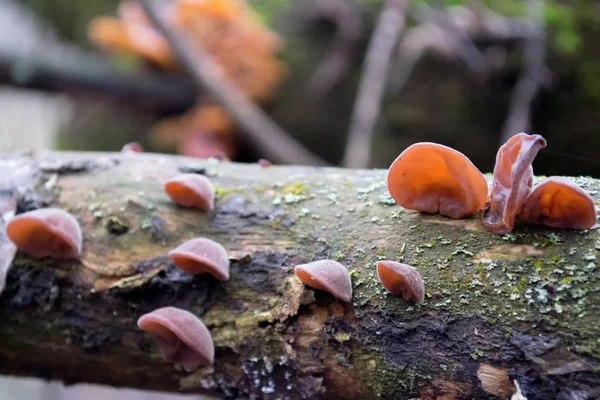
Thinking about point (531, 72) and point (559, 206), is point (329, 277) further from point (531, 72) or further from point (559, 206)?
point (531, 72)

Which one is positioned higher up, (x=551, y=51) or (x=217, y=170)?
(x=551, y=51)

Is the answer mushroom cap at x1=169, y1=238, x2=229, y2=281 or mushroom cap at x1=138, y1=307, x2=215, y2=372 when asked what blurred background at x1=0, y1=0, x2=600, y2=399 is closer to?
mushroom cap at x1=169, y1=238, x2=229, y2=281

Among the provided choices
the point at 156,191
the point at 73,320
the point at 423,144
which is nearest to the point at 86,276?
the point at 73,320

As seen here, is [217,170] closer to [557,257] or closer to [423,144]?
[423,144]

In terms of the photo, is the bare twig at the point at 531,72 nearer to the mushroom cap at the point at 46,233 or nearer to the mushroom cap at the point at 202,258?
the mushroom cap at the point at 202,258

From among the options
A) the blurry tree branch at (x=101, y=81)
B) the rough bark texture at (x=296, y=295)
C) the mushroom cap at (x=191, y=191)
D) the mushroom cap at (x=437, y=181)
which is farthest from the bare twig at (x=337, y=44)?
the mushroom cap at (x=437, y=181)

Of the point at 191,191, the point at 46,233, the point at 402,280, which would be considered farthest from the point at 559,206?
the point at 46,233

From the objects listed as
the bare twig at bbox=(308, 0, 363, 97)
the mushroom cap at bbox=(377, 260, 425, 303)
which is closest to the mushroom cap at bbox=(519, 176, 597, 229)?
the mushroom cap at bbox=(377, 260, 425, 303)
